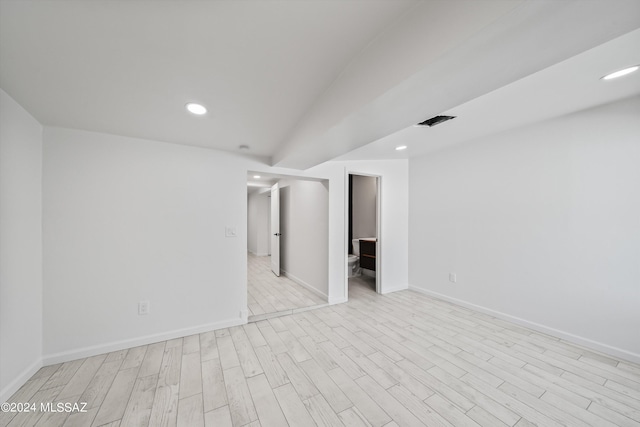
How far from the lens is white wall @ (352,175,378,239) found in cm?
554

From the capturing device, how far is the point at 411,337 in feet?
8.15

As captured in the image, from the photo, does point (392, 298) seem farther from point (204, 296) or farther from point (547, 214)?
point (204, 296)

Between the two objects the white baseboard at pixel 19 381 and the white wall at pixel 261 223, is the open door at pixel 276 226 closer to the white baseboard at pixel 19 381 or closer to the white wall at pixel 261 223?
the white wall at pixel 261 223

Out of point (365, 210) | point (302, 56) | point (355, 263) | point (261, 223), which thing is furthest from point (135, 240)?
point (261, 223)

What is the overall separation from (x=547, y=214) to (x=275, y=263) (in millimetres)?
4501

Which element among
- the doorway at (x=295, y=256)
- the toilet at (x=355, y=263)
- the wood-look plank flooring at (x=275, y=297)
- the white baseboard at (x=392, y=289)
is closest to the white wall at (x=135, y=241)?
the wood-look plank flooring at (x=275, y=297)

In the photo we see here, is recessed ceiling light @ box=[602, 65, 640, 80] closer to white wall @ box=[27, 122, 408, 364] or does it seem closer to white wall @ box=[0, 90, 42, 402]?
white wall @ box=[27, 122, 408, 364]

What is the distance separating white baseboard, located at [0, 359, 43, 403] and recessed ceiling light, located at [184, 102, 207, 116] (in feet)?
7.70

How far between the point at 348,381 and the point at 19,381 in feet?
8.19

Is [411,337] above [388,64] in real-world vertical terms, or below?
below

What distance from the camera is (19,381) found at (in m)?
1.72

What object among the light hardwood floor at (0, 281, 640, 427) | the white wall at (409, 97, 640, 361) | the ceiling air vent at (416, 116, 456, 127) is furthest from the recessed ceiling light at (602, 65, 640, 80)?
the light hardwood floor at (0, 281, 640, 427)

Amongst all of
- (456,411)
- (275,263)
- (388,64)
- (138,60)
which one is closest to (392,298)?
(456,411)

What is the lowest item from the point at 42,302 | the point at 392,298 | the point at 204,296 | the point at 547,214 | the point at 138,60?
the point at 392,298
